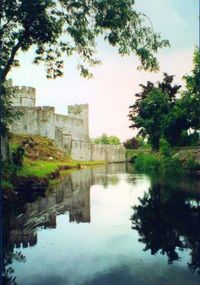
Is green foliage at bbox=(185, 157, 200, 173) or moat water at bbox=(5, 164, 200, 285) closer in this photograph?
moat water at bbox=(5, 164, 200, 285)

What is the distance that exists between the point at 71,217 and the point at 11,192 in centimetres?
609

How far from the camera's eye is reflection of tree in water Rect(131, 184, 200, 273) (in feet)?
36.4

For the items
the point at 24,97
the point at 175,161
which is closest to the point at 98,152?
the point at 24,97

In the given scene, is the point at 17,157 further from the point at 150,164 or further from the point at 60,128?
the point at 60,128

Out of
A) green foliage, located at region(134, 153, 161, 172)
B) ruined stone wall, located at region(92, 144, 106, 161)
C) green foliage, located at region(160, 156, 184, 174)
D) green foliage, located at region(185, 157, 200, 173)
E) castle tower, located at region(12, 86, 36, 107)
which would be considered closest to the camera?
green foliage, located at region(185, 157, 200, 173)

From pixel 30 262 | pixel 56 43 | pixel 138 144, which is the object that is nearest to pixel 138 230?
pixel 30 262

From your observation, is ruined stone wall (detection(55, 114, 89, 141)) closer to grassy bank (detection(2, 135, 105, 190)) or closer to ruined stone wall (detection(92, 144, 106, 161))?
ruined stone wall (detection(92, 144, 106, 161))

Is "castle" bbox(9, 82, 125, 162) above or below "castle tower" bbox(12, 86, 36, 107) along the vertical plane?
below

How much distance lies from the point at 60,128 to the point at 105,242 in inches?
3180

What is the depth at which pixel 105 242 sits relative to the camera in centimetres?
1200

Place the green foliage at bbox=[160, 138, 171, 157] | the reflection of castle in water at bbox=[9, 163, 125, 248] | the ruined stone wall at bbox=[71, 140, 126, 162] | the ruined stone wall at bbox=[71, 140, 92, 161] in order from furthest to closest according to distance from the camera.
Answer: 1. the ruined stone wall at bbox=[71, 140, 126, 162]
2. the ruined stone wall at bbox=[71, 140, 92, 161]
3. the green foliage at bbox=[160, 138, 171, 157]
4. the reflection of castle in water at bbox=[9, 163, 125, 248]

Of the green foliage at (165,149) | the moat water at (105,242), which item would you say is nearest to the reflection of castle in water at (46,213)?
the moat water at (105,242)

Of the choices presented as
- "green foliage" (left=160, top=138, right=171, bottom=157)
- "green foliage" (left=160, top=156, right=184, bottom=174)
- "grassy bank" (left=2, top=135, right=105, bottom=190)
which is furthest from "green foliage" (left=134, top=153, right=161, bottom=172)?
"grassy bank" (left=2, top=135, right=105, bottom=190)

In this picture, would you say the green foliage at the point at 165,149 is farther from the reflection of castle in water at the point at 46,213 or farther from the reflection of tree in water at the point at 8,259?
the reflection of tree in water at the point at 8,259
